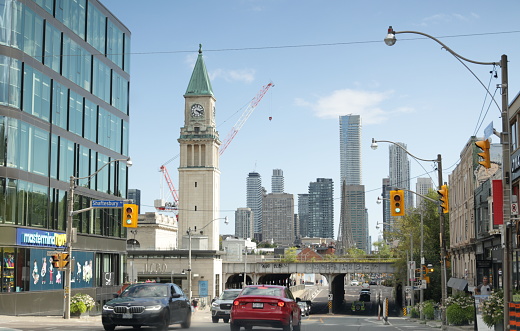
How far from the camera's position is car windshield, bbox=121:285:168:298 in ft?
70.5

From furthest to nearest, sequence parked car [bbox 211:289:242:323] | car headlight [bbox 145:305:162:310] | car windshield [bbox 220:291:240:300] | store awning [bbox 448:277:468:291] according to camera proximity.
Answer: store awning [bbox 448:277:468:291] → car windshield [bbox 220:291:240:300] → parked car [bbox 211:289:242:323] → car headlight [bbox 145:305:162:310]

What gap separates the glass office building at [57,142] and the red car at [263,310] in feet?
46.7

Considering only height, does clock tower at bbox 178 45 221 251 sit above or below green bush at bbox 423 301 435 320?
above

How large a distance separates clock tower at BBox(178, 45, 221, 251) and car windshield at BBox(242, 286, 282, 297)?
9053 centimetres

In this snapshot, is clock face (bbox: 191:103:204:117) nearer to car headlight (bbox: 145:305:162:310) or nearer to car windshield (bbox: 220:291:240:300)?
car windshield (bbox: 220:291:240:300)

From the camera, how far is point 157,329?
21.6m

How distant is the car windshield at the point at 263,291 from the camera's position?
21.1 meters

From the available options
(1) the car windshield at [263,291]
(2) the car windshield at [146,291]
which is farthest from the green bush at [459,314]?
(2) the car windshield at [146,291]

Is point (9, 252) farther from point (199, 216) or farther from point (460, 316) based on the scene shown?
point (199, 216)

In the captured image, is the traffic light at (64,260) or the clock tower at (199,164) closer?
the traffic light at (64,260)

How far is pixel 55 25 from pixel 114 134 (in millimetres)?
12231

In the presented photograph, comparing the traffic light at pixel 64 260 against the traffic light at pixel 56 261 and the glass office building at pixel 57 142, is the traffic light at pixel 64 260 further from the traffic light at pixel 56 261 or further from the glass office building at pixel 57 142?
the glass office building at pixel 57 142

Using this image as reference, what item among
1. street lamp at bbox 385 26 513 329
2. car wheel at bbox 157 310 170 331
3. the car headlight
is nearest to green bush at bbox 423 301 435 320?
street lamp at bbox 385 26 513 329

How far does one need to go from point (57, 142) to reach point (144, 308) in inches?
991
